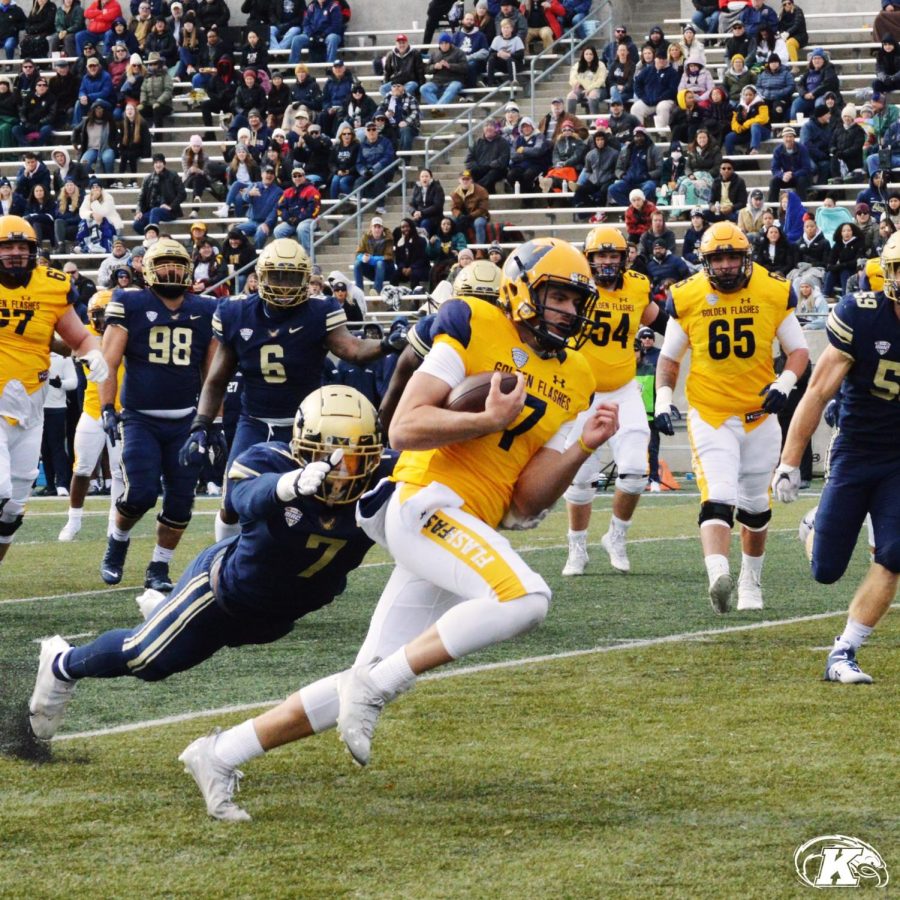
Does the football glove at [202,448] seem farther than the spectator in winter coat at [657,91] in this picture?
No

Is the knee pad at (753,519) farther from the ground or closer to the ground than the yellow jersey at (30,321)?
closer to the ground

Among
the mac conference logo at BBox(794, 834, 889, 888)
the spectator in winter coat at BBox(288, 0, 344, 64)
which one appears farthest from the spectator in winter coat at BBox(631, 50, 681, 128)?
the mac conference logo at BBox(794, 834, 889, 888)

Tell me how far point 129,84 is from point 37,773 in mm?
21200

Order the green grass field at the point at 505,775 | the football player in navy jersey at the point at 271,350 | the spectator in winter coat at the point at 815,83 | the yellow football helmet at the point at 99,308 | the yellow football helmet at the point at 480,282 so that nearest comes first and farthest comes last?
the green grass field at the point at 505,775 → the yellow football helmet at the point at 480,282 → the football player in navy jersey at the point at 271,350 → the yellow football helmet at the point at 99,308 → the spectator in winter coat at the point at 815,83

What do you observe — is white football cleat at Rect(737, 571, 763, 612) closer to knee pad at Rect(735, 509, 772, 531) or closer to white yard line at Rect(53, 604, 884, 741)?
knee pad at Rect(735, 509, 772, 531)

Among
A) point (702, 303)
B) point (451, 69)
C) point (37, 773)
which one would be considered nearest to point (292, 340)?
point (702, 303)

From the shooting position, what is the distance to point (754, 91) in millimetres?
20750

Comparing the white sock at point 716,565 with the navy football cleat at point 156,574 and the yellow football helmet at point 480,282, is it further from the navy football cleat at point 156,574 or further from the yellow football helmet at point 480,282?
the navy football cleat at point 156,574

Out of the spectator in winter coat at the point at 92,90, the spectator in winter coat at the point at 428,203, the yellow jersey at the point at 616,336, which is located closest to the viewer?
the yellow jersey at the point at 616,336

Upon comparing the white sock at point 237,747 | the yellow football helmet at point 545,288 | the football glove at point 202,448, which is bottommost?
the football glove at point 202,448

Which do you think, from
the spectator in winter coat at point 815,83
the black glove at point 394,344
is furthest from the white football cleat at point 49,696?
the spectator in winter coat at point 815,83

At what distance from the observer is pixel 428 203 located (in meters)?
20.8

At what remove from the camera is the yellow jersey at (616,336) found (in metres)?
9.62

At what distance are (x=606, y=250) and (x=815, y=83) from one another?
1195 cm
